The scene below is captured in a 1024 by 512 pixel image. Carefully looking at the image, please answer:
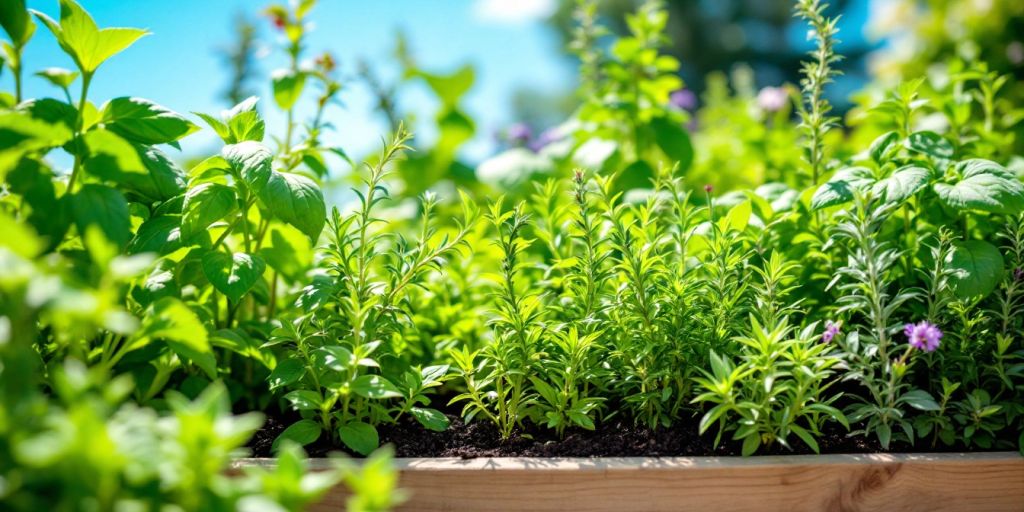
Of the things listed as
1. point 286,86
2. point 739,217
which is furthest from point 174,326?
point 739,217

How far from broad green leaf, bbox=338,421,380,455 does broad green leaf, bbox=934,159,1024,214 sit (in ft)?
3.80

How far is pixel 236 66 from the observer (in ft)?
8.04

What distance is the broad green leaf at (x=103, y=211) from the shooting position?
37.7 inches

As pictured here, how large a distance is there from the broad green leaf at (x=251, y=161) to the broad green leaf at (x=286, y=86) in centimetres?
41

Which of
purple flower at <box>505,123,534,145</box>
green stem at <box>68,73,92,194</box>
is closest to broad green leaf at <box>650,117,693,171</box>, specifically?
purple flower at <box>505,123,534,145</box>

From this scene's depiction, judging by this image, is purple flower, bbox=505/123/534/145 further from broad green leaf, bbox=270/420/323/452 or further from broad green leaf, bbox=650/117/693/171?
broad green leaf, bbox=270/420/323/452

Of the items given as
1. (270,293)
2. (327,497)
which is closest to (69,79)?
(270,293)

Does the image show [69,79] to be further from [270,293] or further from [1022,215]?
[1022,215]

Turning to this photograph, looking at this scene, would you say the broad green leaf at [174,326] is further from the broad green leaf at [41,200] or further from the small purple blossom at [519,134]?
the small purple blossom at [519,134]

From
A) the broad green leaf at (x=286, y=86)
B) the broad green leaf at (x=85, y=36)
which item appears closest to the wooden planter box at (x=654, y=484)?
the broad green leaf at (x=85, y=36)

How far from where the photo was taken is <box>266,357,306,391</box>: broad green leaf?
4.04 feet

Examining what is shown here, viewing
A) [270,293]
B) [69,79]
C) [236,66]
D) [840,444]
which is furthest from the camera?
[236,66]

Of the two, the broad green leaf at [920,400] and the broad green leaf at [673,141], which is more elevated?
the broad green leaf at [673,141]

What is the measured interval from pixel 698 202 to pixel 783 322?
708 mm
